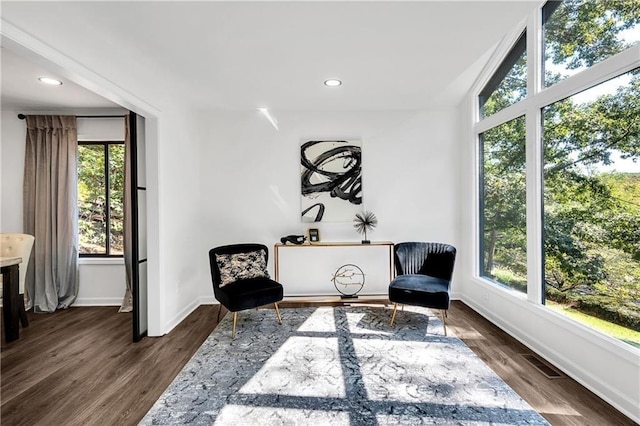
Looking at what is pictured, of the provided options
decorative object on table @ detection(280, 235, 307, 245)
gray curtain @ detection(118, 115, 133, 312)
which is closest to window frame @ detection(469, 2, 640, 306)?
decorative object on table @ detection(280, 235, 307, 245)

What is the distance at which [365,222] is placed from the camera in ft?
13.3

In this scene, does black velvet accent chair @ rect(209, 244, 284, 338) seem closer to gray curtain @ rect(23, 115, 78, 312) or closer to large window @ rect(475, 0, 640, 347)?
gray curtain @ rect(23, 115, 78, 312)

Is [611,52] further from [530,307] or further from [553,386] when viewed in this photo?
[553,386]

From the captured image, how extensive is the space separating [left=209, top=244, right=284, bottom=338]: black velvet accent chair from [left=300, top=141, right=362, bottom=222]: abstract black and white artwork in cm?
95

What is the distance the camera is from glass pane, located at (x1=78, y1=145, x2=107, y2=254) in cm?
407

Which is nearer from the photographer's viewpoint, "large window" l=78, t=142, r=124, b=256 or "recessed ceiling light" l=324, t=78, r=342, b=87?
"recessed ceiling light" l=324, t=78, r=342, b=87

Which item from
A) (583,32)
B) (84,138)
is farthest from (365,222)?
(84,138)

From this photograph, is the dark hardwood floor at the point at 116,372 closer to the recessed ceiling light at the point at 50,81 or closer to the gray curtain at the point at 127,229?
the gray curtain at the point at 127,229

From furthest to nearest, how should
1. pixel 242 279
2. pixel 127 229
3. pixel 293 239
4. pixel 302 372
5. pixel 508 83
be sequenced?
pixel 293 239 → pixel 127 229 → pixel 242 279 → pixel 508 83 → pixel 302 372

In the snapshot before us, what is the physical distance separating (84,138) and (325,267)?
11.6 ft

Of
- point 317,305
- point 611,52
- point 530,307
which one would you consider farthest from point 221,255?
point 611,52

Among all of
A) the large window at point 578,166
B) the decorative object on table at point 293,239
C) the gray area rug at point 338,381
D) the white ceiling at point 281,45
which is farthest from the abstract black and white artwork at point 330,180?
the large window at point 578,166

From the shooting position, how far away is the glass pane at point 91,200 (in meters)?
4.07

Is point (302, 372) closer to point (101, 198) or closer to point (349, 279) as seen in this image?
point (349, 279)
